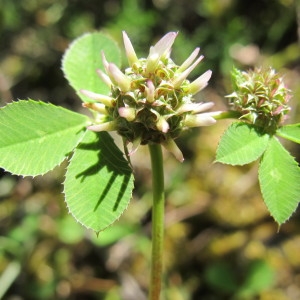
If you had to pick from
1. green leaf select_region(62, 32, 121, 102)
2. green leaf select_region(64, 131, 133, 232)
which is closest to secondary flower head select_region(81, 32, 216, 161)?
green leaf select_region(64, 131, 133, 232)

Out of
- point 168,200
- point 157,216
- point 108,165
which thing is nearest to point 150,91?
point 108,165

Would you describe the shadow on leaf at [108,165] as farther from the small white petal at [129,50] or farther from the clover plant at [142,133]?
the small white petal at [129,50]

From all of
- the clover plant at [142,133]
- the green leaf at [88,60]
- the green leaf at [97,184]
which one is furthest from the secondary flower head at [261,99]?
the green leaf at [88,60]

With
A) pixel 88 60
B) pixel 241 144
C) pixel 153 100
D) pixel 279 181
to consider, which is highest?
pixel 153 100

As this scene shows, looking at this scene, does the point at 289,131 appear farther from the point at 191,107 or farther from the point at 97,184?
the point at 97,184

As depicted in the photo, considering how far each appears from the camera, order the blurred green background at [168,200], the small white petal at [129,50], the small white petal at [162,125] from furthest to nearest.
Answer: the blurred green background at [168,200]
the small white petal at [129,50]
the small white petal at [162,125]

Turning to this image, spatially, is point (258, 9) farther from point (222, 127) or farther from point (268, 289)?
point (268, 289)

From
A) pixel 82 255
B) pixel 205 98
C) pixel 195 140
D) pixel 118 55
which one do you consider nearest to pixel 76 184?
pixel 118 55
